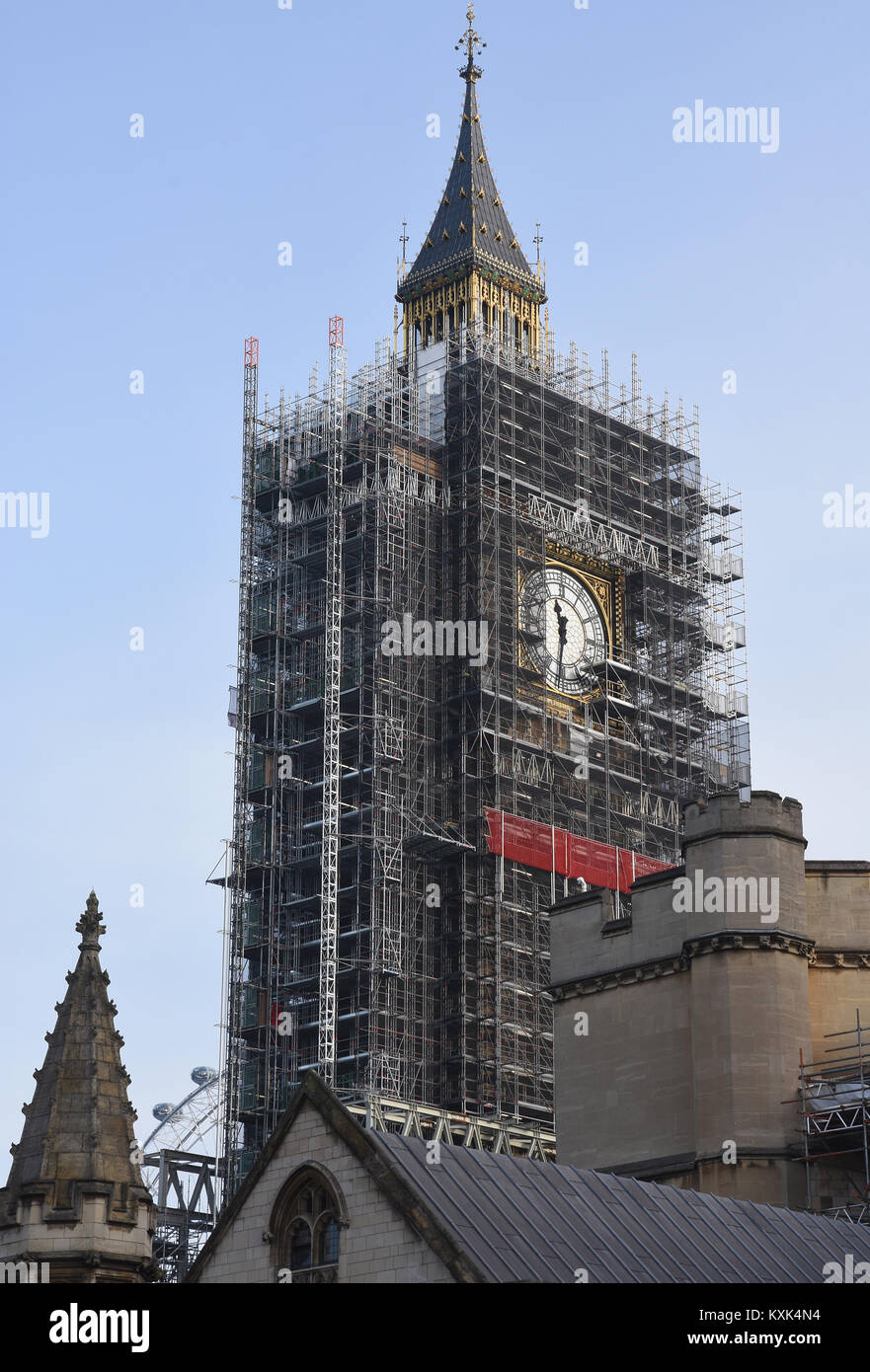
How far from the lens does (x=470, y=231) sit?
11231 cm

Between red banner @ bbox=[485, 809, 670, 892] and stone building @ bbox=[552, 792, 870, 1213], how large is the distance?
2442 centimetres

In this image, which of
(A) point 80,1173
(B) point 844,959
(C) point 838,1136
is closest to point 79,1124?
(A) point 80,1173

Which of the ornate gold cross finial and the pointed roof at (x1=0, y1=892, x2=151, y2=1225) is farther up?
the ornate gold cross finial

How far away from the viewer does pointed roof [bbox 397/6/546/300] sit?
112m

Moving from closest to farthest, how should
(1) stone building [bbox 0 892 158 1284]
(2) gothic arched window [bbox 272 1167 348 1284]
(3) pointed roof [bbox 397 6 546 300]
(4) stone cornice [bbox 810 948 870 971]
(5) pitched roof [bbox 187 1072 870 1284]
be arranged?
(5) pitched roof [bbox 187 1072 870 1284]
(2) gothic arched window [bbox 272 1167 348 1284]
(1) stone building [bbox 0 892 158 1284]
(4) stone cornice [bbox 810 948 870 971]
(3) pointed roof [bbox 397 6 546 300]

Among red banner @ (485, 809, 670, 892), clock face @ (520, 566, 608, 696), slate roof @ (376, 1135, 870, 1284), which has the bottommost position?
slate roof @ (376, 1135, 870, 1284)

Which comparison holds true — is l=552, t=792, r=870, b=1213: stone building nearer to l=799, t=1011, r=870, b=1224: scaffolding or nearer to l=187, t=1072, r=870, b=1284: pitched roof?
l=799, t=1011, r=870, b=1224: scaffolding

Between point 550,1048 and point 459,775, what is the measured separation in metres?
11.3

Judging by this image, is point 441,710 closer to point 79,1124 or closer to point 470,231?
point 470,231

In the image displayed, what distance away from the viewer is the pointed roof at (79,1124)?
42.9 m

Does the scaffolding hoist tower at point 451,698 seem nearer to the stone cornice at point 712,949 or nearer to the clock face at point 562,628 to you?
the clock face at point 562,628

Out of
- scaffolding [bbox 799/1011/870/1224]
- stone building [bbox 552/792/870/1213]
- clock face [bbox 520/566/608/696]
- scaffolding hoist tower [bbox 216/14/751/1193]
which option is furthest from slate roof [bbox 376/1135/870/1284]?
clock face [bbox 520/566/608/696]

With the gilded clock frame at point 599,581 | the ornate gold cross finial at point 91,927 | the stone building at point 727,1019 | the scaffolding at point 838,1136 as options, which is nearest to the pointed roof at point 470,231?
the gilded clock frame at point 599,581
